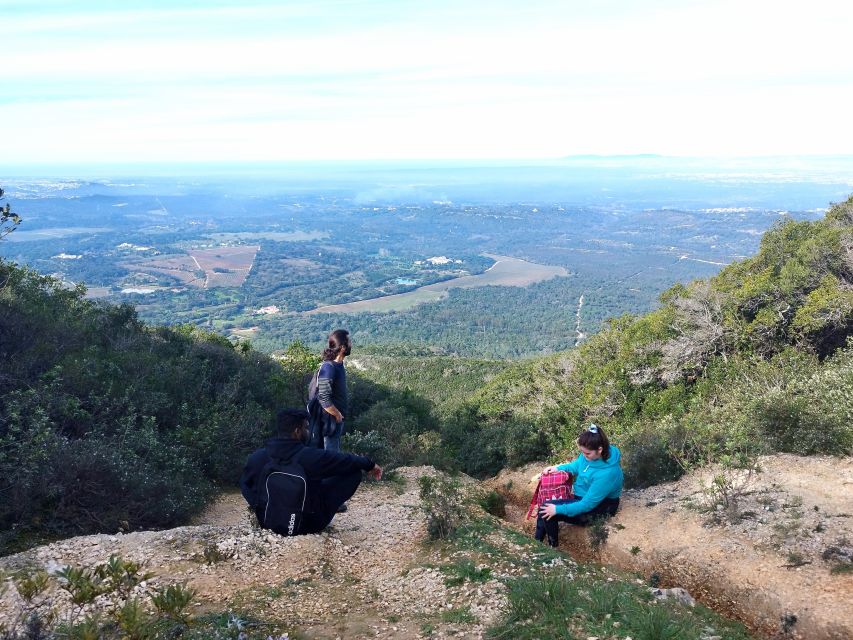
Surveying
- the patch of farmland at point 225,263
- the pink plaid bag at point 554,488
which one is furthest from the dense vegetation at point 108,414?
the patch of farmland at point 225,263

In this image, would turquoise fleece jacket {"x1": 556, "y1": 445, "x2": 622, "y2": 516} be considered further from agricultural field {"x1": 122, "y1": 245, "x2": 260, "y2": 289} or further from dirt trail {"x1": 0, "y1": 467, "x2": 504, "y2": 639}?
agricultural field {"x1": 122, "y1": 245, "x2": 260, "y2": 289}

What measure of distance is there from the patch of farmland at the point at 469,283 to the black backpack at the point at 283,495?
66.6 m

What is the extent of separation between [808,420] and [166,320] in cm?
5870

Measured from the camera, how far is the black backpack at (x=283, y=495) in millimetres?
5012

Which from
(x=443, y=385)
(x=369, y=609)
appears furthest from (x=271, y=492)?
(x=443, y=385)

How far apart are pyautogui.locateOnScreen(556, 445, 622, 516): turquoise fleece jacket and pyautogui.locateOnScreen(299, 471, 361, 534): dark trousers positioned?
211cm

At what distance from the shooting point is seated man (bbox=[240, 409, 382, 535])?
5016mm

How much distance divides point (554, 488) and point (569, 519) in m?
0.35

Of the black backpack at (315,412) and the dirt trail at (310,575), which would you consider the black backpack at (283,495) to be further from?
the black backpack at (315,412)

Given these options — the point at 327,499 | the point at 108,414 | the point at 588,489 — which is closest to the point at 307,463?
the point at 327,499

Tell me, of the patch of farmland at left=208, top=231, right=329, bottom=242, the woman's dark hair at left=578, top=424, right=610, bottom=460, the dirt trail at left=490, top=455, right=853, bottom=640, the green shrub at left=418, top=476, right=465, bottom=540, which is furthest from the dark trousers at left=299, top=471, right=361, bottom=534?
the patch of farmland at left=208, top=231, right=329, bottom=242

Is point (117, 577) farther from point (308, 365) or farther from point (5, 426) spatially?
point (308, 365)

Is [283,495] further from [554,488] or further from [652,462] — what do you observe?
[652,462]

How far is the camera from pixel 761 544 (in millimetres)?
5125
